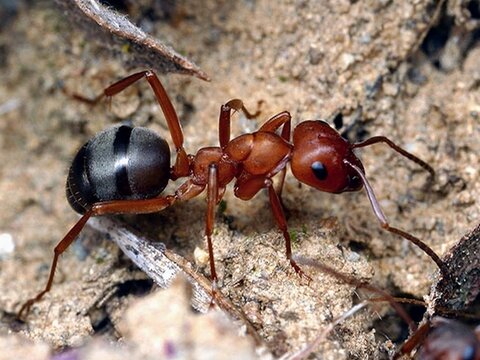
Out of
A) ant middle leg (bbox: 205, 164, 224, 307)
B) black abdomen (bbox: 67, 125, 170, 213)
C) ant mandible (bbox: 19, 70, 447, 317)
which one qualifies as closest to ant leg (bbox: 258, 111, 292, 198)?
ant mandible (bbox: 19, 70, 447, 317)

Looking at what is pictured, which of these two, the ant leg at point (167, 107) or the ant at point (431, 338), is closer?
the ant at point (431, 338)

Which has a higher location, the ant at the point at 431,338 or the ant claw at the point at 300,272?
the ant at the point at 431,338

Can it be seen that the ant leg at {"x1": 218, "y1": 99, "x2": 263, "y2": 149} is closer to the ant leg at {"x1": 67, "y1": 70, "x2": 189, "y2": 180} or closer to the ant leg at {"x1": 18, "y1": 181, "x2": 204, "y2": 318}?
the ant leg at {"x1": 67, "y1": 70, "x2": 189, "y2": 180}

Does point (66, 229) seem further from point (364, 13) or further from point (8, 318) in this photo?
point (364, 13)

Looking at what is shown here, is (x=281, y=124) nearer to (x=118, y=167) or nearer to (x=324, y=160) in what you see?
(x=324, y=160)

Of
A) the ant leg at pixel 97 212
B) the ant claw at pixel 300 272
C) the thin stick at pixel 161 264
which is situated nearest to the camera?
the thin stick at pixel 161 264

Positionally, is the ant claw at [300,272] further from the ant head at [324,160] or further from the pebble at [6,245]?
the pebble at [6,245]

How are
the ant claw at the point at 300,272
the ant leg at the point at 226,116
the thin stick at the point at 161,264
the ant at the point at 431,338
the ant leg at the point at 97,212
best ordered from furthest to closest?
the ant leg at the point at 226,116, the ant leg at the point at 97,212, the ant claw at the point at 300,272, the thin stick at the point at 161,264, the ant at the point at 431,338

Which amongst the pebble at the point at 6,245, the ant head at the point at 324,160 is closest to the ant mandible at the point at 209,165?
the ant head at the point at 324,160

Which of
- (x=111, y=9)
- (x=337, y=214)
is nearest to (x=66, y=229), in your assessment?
(x=111, y=9)
